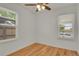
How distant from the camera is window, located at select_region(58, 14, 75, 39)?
1179 mm

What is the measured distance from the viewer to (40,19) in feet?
4.13

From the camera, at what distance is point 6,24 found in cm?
127

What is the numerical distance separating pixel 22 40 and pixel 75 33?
812 mm

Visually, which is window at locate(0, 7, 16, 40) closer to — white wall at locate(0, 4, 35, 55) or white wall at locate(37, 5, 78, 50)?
white wall at locate(0, 4, 35, 55)

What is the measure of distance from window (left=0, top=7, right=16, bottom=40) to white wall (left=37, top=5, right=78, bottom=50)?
434 millimetres

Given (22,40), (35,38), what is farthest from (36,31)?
(22,40)

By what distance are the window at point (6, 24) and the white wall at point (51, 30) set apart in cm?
43

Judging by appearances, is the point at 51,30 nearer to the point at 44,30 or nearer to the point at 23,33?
the point at 44,30

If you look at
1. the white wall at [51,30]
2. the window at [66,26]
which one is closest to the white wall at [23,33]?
the white wall at [51,30]

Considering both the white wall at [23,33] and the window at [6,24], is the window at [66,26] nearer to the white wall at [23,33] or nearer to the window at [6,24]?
the white wall at [23,33]

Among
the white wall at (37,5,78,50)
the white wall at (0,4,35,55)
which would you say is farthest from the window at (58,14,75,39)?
the white wall at (0,4,35,55)

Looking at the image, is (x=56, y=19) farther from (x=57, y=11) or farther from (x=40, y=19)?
(x=40, y=19)

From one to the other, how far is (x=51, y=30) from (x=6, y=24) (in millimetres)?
698

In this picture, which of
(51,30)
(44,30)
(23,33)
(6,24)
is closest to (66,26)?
(51,30)
